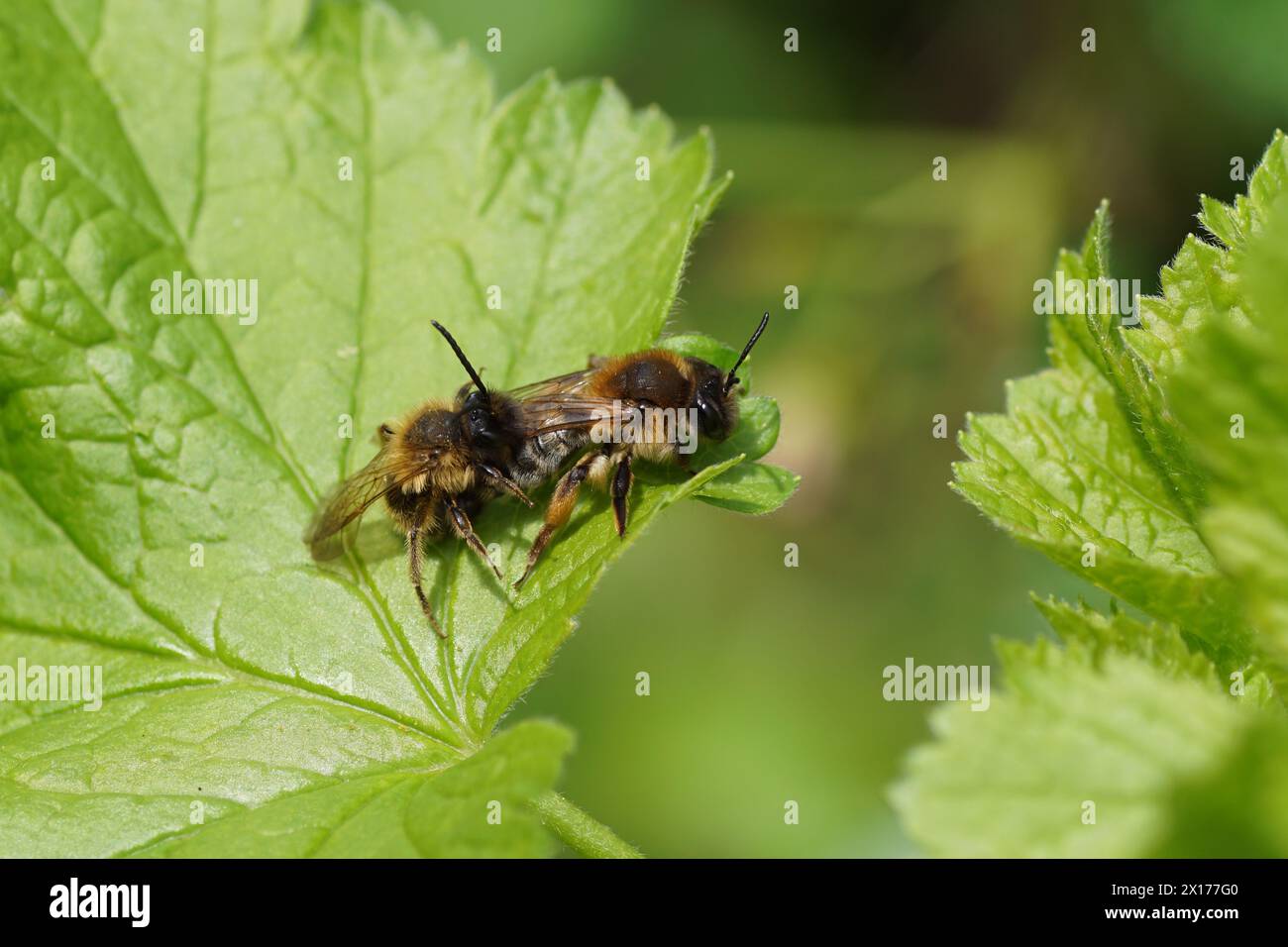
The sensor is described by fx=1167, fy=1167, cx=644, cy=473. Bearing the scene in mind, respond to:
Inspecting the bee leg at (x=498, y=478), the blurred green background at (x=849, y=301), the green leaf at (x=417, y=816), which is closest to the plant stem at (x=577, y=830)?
the green leaf at (x=417, y=816)

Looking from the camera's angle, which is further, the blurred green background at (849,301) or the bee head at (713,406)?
the blurred green background at (849,301)

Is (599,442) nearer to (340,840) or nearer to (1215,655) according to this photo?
(340,840)

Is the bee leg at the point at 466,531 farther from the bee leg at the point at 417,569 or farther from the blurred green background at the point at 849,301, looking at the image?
the blurred green background at the point at 849,301

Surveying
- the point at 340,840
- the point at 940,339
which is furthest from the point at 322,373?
the point at 940,339

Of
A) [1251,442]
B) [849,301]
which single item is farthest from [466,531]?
[849,301]

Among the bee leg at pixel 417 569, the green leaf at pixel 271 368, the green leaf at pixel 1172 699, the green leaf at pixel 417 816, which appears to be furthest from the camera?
the bee leg at pixel 417 569
